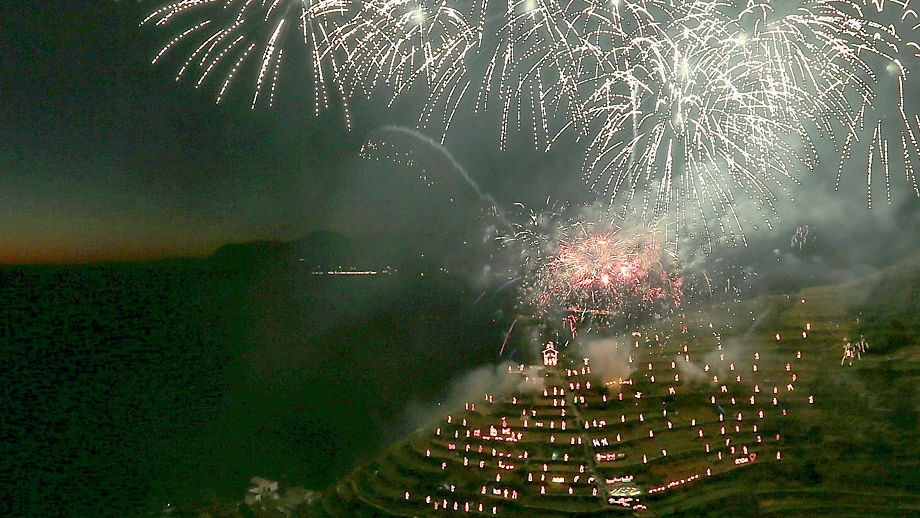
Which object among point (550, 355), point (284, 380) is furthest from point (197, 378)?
point (550, 355)

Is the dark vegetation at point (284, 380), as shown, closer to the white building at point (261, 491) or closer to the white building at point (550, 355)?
the white building at point (261, 491)

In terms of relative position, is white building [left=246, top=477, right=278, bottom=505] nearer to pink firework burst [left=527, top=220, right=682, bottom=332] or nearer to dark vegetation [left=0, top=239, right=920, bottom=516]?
dark vegetation [left=0, top=239, right=920, bottom=516]

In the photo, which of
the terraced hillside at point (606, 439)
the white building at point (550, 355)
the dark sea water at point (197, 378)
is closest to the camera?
the terraced hillside at point (606, 439)

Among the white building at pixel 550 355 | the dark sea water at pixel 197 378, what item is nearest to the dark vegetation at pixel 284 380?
the dark sea water at pixel 197 378

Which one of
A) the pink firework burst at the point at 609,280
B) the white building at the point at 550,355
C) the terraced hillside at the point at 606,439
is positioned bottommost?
the terraced hillside at the point at 606,439

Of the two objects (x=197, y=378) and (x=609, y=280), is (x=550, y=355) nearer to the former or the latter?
(x=609, y=280)

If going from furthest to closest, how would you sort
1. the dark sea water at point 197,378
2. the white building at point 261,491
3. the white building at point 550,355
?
the dark sea water at point 197,378 < the white building at point 550,355 < the white building at point 261,491

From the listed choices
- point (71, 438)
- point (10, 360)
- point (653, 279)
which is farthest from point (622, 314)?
point (10, 360)

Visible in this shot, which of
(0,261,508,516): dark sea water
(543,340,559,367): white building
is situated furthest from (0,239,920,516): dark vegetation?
(543,340,559,367): white building

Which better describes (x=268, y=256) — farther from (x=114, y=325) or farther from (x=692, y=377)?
(x=692, y=377)
